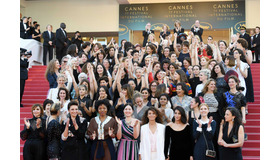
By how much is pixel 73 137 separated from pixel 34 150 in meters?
0.77

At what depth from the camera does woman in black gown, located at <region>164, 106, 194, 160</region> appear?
6.00 metres

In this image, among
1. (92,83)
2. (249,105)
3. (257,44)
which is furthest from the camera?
(257,44)

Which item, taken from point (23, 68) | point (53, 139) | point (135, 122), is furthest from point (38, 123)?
point (23, 68)

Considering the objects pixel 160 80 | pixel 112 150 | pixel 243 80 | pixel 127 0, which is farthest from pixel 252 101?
pixel 127 0

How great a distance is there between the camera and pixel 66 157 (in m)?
6.14

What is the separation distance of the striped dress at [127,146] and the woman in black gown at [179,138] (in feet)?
1.76

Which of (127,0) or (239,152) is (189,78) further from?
(127,0)

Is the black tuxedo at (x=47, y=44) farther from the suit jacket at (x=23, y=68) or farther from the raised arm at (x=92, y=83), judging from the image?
the raised arm at (x=92, y=83)

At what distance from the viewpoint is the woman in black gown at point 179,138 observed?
19.7 ft

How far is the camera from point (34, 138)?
20.8ft

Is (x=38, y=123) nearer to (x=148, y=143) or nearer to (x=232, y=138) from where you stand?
(x=148, y=143)

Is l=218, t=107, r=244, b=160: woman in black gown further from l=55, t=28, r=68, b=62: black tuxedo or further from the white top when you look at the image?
l=55, t=28, r=68, b=62: black tuxedo

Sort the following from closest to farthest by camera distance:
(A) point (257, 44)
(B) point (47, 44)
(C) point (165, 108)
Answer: (C) point (165, 108)
(A) point (257, 44)
(B) point (47, 44)

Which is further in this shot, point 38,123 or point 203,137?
point 38,123
